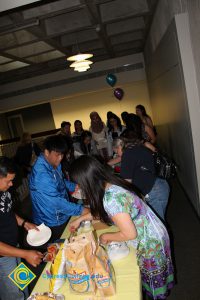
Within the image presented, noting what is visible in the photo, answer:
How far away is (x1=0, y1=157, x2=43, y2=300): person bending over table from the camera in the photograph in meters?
1.58

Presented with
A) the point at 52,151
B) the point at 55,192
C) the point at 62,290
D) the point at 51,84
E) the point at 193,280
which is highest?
the point at 51,84

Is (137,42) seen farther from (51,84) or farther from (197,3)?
(197,3)

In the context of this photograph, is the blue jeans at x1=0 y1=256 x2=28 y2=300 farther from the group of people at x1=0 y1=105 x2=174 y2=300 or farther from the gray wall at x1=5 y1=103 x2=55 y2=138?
the gray wall at x1=5 y1=103 x2=55 y2=138

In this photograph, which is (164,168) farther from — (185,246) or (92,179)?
(92,179)

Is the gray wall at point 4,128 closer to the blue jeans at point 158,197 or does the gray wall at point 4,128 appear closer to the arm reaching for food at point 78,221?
the blue jeans at point 158,197

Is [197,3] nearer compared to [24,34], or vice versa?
[197,3]

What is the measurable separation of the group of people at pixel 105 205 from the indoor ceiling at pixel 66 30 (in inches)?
80.8

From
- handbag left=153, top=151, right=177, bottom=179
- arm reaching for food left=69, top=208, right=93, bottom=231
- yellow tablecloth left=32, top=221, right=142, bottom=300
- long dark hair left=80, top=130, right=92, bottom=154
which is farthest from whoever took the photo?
long dark hair left=80, top=130, right=92, bottom=154

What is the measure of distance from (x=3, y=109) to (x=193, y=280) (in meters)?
7.73

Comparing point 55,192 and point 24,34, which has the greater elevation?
point 24,34

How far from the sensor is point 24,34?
4172 mm

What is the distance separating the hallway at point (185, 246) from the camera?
2.25 m

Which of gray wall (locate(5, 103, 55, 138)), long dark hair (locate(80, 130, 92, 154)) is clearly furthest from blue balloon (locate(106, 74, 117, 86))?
gray wall (locate(5, 103, 55, 138))

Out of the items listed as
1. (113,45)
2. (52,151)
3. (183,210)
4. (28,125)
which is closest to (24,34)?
(113,45)
